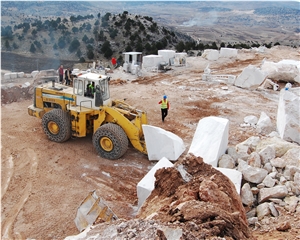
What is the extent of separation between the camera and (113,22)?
40719 mm

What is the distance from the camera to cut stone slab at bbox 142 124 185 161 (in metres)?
9.16

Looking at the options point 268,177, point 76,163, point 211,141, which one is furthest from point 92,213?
point 268,177

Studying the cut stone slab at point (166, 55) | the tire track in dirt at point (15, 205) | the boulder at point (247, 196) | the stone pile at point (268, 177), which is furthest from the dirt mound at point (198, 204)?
the cut stone slab at point (166, 55)

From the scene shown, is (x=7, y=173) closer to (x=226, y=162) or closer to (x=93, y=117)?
(x=93, y=117)

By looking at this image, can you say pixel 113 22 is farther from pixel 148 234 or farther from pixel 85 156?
pixel 148 234

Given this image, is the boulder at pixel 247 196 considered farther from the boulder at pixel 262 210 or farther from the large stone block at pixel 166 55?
the large stone block at pixel 166 55

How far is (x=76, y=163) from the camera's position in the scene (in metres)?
9.41

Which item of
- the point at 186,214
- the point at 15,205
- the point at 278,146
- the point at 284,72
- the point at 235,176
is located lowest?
the point at 15,205

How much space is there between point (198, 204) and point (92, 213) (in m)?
2.46

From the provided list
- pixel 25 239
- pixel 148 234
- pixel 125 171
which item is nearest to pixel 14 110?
pixel 125 171

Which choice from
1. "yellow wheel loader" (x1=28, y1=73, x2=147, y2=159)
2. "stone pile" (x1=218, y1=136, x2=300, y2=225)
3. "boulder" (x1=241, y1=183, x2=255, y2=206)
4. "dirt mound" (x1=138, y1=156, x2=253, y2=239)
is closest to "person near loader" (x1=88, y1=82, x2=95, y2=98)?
"yellow wheel loader" (x1=28, y1=73, x2=147, y2=159)

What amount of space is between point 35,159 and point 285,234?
22.3 ft

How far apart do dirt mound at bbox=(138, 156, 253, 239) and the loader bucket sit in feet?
2.74

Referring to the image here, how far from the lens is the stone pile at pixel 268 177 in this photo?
657 cm
